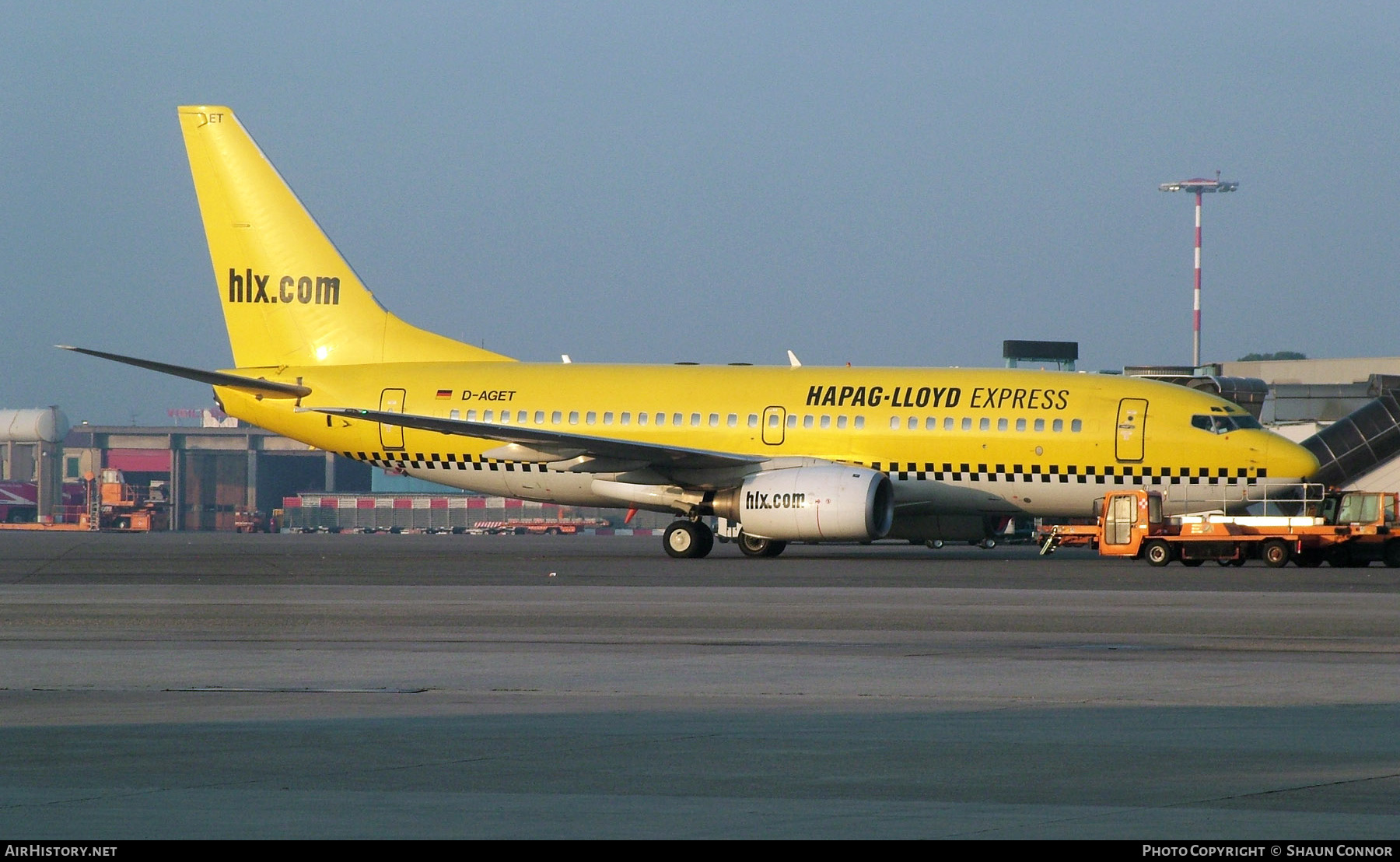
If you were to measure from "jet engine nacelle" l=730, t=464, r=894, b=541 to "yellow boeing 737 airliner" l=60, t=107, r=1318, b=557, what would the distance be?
0.04m

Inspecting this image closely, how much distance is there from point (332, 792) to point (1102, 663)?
25.7ft

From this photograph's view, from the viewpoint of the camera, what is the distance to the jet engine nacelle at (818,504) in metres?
31.9

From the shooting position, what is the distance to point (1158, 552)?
32312 mm

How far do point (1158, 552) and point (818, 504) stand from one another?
619 centimetres

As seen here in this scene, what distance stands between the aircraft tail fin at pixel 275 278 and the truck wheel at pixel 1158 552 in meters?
14.4

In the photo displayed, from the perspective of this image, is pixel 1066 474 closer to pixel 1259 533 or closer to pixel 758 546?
pixel 1259 533

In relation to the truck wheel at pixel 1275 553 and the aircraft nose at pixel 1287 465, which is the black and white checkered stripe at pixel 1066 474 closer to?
the aircraft nose at pixel 1287 465

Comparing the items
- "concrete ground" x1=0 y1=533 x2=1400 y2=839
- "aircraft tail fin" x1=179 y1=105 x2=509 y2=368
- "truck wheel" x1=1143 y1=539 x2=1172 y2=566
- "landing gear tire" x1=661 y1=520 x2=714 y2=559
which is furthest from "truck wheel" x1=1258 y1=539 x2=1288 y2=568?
"aircraft tail fin" x1=179 y1=105 x2=509 y2=368

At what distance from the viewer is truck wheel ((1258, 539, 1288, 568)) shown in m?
31.4

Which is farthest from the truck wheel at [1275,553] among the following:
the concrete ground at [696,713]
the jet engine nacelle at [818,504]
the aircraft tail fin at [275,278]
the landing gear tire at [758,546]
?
the aircraft tail fin at [275,278]

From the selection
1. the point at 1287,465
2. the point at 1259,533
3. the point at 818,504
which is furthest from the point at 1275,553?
the point at 818,504

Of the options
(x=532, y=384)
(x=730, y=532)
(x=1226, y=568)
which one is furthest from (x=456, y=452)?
(x=1226, y=568)

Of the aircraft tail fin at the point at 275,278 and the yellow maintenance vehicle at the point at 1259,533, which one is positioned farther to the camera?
the aircraft tail fin at the point at 275,278

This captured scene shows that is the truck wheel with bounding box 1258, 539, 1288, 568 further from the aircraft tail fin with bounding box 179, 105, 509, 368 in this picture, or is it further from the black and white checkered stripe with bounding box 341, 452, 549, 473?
the aircraft tail fin with bounding box 179, 105, 509, 368
